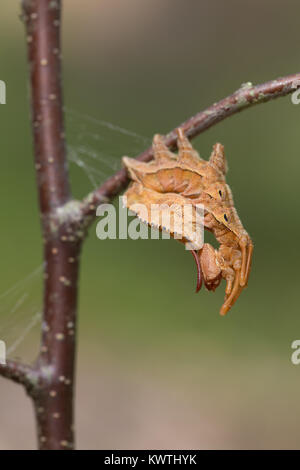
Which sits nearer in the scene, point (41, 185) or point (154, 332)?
point (41, 185)

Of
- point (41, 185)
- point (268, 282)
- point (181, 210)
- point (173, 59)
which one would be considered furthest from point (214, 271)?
point (173, 59)

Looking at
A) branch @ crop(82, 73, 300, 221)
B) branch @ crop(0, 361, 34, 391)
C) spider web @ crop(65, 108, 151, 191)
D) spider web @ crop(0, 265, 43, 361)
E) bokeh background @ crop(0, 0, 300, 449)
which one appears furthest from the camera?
spider web @ crop(0, 265, 43, 361)

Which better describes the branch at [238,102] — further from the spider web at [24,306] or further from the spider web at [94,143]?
the spider web at [24,306]

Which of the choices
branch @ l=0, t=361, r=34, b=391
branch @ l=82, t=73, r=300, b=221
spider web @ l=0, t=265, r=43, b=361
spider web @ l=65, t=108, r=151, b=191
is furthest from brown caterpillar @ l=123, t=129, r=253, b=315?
spider web @ l=0, t=265, r=43, b=361

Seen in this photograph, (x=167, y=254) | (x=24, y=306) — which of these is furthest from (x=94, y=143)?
(x=167, y=254)

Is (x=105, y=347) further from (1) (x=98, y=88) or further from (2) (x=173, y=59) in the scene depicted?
(2) (x=173, y=59)

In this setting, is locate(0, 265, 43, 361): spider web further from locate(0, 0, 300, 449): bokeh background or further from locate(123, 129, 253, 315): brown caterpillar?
locate(123, 129, 253, 315): brown caterpillar

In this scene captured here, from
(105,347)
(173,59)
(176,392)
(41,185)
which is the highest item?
(173,59)
